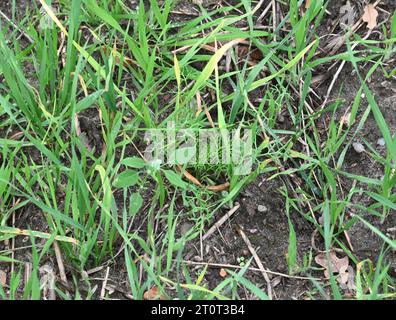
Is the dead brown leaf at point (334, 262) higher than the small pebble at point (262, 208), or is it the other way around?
the small pebble at point (262, 208)

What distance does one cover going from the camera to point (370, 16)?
2262 mm

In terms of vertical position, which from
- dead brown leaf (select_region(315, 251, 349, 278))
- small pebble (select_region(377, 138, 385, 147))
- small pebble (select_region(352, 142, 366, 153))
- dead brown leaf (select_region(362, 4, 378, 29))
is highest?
dead brown leaf (select_region(362, 4, 378, 29))

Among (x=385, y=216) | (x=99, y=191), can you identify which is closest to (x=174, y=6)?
(x=99, y=191)

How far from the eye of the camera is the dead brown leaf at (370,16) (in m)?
2.25

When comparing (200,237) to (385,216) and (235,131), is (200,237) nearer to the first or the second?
(235,131)

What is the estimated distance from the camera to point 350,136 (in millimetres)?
2088

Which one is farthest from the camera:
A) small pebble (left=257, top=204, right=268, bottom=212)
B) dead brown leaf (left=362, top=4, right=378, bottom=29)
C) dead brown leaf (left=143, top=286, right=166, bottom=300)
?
dead brown leaf (left=362, top=4, right=378, bottom=29)

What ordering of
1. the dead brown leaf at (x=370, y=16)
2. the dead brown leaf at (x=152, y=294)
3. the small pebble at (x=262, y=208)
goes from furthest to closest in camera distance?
the dead brown leaf at (x=370, y=16) < the small pebble at (x=262, y=208) < the dead brown leaf at (x=152, y=294)

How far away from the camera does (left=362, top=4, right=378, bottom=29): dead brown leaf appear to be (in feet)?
7.37

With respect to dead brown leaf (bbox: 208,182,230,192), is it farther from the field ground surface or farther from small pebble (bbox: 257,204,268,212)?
small pebble (bbox: 257,204,268,212)

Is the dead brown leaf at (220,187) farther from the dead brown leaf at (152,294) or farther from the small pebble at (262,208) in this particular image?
the dead brown leaf at (152,294)

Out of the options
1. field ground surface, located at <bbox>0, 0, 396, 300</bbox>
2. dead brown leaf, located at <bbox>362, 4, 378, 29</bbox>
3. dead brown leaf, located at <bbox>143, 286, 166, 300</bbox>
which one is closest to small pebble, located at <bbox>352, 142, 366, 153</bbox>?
field ground surface, located at <bbox>0, 0, 396, 300</bbox>

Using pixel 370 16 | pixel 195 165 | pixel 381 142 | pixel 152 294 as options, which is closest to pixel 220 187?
pixel 195 165

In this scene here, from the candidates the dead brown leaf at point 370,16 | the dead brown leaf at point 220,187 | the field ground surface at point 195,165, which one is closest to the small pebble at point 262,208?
the field ground surface at point 195,165
